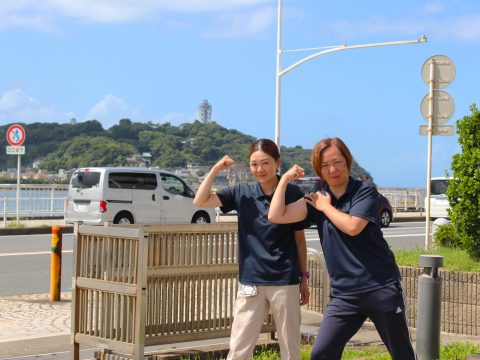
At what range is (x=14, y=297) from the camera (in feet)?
38.5

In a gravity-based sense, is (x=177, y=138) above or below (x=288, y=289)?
above

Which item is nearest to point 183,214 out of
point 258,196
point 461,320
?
point 461,320

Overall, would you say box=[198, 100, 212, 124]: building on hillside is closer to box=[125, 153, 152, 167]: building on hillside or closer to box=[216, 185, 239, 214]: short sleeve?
box=[125, 153, 152, 167]: building on hillside

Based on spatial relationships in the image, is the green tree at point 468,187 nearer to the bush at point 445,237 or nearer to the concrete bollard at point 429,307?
the bush at point 445,237

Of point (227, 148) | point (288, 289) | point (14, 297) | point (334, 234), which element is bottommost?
point (14, 297)

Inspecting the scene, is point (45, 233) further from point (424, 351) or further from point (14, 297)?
point (424, 351)

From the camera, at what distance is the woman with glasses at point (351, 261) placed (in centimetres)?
454

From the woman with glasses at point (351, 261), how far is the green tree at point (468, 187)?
507 centimetres

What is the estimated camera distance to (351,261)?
4566 mm

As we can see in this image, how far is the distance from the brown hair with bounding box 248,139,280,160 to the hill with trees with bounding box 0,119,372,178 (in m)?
65.5

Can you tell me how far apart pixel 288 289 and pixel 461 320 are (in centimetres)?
415

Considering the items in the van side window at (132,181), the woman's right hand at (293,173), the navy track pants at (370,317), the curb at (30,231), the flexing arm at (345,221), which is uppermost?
the van side window at (132,181)

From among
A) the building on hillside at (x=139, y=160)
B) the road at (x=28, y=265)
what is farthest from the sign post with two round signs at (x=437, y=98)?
the building on hillside at (x=139, y=160)

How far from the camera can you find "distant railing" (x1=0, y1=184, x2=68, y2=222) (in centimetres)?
2778
